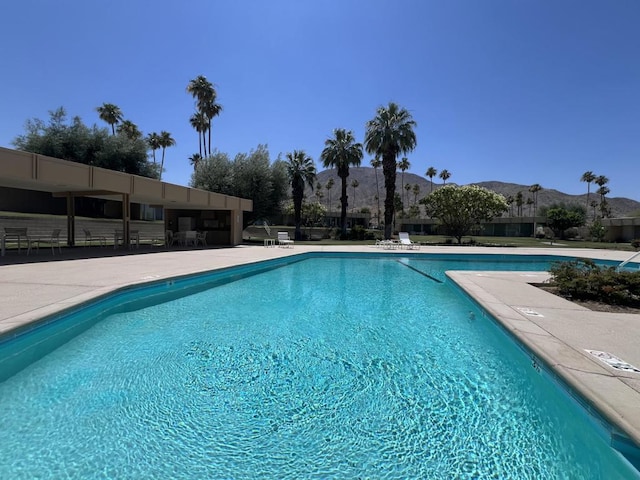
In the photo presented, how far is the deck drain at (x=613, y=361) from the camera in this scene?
3.06 metres

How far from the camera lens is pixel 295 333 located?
5000mm

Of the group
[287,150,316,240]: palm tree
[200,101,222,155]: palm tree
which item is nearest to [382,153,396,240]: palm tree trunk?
[287,150,316,240]: palm tree

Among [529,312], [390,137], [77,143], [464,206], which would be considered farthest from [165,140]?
[529,312]

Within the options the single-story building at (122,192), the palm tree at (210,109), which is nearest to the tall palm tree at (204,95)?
the palm tree at (210,109)

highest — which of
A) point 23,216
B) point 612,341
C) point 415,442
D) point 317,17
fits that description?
point 317,17

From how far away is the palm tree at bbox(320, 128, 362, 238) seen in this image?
103 feet

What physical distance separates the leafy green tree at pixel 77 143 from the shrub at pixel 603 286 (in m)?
26.8

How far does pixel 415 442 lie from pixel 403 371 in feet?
4.08

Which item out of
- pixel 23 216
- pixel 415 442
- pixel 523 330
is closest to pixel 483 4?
pixel 523 330

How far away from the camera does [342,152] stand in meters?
31.4

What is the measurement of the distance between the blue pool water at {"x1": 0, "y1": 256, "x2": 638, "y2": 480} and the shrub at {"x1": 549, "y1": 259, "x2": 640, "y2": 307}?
2.38 m

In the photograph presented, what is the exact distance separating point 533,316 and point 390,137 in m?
24.0

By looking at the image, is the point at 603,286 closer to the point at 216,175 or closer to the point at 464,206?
the point at 464,206

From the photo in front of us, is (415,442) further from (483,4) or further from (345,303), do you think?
(483,4)
